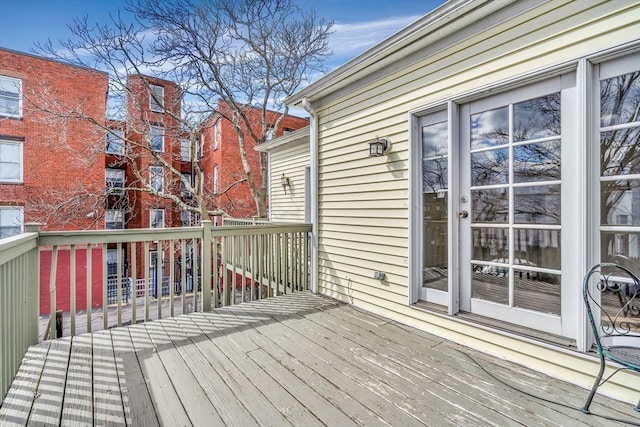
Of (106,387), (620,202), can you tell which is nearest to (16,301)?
(106,387)

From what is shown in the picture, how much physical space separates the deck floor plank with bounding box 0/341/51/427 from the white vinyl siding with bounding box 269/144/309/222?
203 inches

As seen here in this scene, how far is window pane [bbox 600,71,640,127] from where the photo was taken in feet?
6.10

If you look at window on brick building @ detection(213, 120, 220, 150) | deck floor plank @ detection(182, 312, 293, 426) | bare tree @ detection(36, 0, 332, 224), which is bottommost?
deck floor plank @ detection(182, 312, 293, 426)

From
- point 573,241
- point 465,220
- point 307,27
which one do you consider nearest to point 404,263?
point 465,220

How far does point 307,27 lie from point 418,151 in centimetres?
908

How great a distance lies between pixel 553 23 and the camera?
2.12 m

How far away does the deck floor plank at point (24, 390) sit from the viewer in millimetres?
1684

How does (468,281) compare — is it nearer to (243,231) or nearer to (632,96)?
(632,96)

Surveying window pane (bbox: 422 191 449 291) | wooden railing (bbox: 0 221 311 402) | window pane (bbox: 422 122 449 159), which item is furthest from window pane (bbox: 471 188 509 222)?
wooden railing (bbox: 0 221 311 402)

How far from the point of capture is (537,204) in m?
2.28

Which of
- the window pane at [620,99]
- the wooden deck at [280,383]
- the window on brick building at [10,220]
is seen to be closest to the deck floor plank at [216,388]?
the wooden deck at [280,383]

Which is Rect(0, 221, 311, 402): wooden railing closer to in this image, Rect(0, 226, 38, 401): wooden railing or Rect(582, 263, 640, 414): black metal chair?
Rect(0, 226, 38, 401): wooden railing

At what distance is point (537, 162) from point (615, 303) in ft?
3.44

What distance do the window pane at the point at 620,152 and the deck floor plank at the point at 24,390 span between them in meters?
3.75
